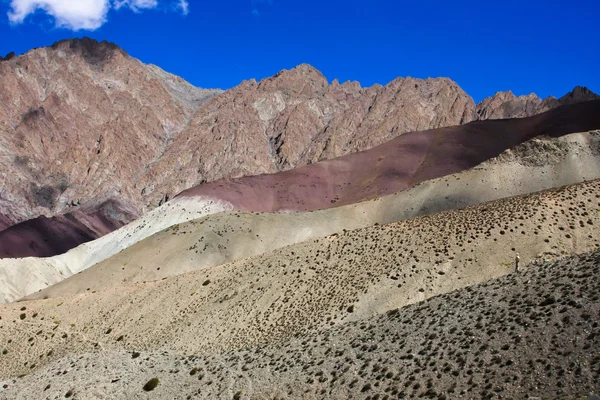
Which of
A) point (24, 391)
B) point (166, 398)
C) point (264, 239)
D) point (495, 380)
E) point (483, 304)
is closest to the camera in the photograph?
point (495, 380)

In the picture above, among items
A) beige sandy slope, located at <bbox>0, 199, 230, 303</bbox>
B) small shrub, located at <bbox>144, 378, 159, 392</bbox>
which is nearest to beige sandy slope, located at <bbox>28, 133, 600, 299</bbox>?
beige sandy slope, located at <bbox>0, 199, 230, 303</bbox>

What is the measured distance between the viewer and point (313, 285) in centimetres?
4388

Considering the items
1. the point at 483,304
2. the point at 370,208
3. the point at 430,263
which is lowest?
the point at 483,304

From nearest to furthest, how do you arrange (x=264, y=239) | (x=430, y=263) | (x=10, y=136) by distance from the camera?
(x=430, y=263)
(x=264, y=239)
(x=10, y=136)

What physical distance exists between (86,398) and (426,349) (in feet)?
60.3

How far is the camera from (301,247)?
167 feet

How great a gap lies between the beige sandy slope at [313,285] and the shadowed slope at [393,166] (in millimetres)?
73169

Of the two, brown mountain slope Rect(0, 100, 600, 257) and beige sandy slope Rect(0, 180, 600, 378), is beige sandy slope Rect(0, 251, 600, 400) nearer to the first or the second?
beige sandy slope Rect(0, 180, 600, 378)

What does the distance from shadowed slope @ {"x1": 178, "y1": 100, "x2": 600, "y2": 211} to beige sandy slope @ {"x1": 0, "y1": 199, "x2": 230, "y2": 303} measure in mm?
5596

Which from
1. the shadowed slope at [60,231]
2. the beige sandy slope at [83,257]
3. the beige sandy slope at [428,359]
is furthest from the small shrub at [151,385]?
the shadowed slope at [60,231]

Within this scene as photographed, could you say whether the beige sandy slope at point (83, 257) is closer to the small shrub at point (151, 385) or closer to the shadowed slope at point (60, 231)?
the shadowed slope at point (60, 231)

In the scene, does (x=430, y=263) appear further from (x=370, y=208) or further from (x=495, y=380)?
(x=370, y=208)

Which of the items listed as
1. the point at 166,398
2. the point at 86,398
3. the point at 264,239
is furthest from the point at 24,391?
the point at 264,239

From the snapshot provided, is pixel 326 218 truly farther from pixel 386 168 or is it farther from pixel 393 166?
pixel 393 166
